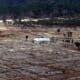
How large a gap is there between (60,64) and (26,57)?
10.6 feet

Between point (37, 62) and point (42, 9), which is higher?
point (42, 9)

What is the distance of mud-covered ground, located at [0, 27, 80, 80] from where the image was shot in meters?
16.6

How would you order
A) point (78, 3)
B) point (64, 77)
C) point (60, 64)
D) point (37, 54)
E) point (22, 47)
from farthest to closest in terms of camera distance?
point (78, 3) → point (22, 47) → point (37, 54) → point (60, 64) → point (64, 77)

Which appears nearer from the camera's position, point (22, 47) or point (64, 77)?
point (64, 77)

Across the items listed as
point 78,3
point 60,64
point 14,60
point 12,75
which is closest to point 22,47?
point 14,60

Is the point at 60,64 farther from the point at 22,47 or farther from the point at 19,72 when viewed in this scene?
the point at 22,47

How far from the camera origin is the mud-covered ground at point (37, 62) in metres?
16.6

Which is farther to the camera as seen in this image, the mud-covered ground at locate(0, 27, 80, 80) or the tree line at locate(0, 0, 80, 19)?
the tree line at locate(0, 0, 80, 19)

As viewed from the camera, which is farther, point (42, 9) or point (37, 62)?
point (42, 9)

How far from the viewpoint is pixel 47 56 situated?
22000mm

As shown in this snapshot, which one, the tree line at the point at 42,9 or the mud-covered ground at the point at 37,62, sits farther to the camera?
the tree line at the point at 42,9

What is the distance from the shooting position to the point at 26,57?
851 inches

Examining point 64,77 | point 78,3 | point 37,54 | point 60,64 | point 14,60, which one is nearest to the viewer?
point 64,77

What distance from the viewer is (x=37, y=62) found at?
1998 centimetres
